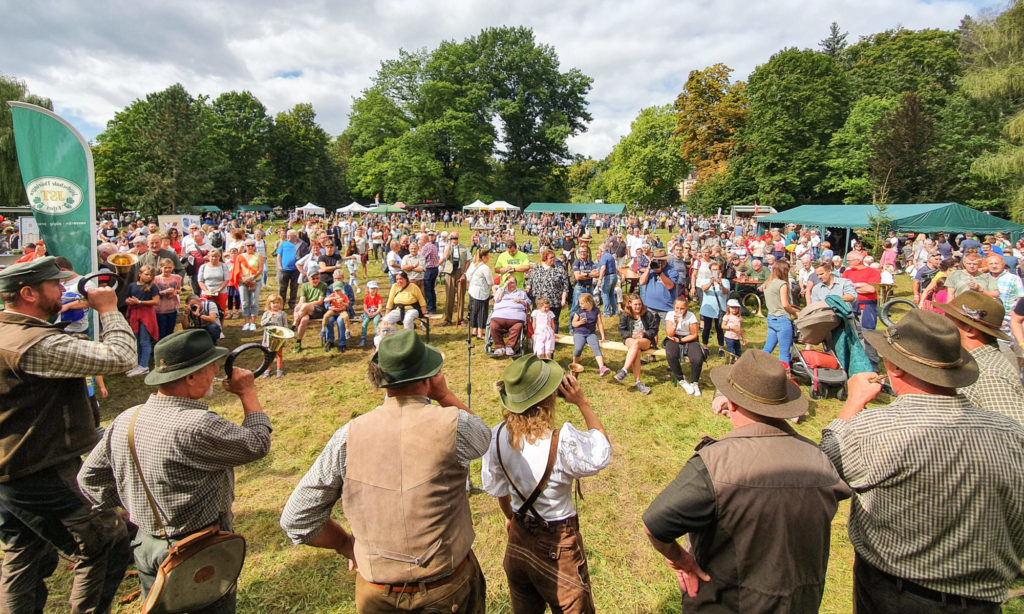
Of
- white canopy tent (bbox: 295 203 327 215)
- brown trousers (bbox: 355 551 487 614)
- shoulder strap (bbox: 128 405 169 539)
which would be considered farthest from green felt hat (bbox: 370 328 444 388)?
white canopy tent (bbox: 295 203 327 215)

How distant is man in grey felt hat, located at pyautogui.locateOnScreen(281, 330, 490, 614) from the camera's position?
189 centimetres

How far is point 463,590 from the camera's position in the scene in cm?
210

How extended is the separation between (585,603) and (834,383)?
5944 mm

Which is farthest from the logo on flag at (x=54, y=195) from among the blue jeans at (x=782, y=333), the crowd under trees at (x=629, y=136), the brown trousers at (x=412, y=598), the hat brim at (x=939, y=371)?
the crowd under trees at (x=629, y=136)

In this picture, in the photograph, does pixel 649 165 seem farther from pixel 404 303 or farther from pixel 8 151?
pixel 8 151

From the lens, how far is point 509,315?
8062mm

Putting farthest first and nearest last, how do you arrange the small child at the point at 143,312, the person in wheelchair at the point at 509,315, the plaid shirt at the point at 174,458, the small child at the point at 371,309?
the small child at the point at 371,309 < the person in wheelchair at the point at 509,315 < the small child at the point at 143,312 < the plaid shirt at the point at 174,458

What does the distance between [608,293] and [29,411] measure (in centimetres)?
980

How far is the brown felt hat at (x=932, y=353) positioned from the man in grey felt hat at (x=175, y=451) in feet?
9.71

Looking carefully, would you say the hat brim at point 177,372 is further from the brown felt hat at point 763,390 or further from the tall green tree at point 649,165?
the tall green tree at point 649,165

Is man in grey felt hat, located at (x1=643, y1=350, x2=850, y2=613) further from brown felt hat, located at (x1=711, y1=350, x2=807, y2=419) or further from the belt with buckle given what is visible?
the belt with buckle

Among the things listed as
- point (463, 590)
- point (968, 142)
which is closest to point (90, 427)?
point (463, 590)

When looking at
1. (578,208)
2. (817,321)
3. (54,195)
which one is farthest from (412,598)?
(578,208)

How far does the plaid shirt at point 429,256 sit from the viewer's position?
10.6 metres
